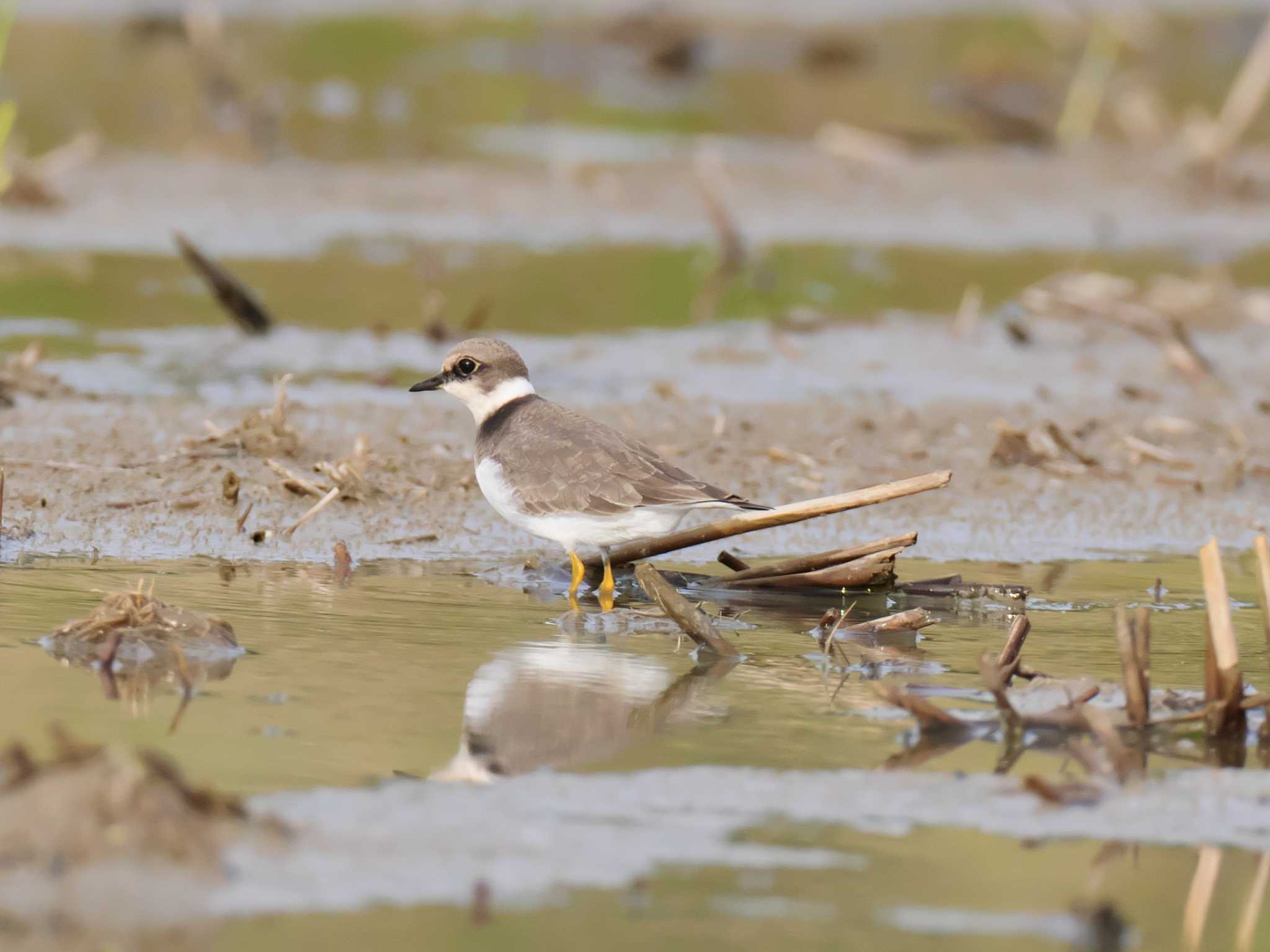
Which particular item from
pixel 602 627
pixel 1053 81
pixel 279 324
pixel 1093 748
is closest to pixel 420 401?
pixel 279 324

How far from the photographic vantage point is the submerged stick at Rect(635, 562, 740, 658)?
21.5 feet

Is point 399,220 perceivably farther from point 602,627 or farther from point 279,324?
point 602,627

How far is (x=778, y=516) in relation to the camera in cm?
702

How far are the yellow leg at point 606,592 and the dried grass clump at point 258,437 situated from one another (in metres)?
2.01

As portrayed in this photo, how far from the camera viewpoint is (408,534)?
26.9 ft

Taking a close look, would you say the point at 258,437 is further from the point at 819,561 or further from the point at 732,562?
the point at 819,561

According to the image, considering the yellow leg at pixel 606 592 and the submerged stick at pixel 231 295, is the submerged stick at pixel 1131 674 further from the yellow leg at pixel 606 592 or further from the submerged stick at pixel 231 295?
the submerged stick at pixel 231 295

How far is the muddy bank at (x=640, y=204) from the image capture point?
16609 millimetres

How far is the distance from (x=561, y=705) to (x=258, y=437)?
335 centimetres

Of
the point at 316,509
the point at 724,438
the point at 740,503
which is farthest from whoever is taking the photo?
the point at 724,438

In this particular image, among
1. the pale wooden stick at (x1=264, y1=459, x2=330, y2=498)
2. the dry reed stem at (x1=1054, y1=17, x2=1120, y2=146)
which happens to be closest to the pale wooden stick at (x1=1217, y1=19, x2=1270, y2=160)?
the dry reed stem at (x1=1054, y1=17, x2=1120, y2=146)

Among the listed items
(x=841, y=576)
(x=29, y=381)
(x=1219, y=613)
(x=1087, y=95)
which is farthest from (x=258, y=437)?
(x=1087, y=95)

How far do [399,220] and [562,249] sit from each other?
1667mm

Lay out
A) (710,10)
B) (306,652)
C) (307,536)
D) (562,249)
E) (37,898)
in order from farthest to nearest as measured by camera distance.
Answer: (710,10) < (562,249) < (307,536) < (306,652) < (37,898)
